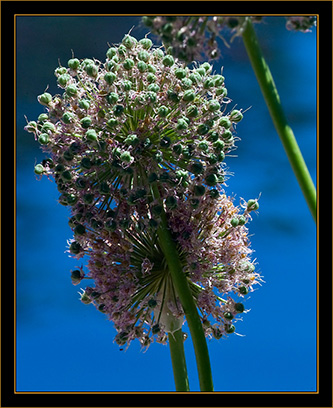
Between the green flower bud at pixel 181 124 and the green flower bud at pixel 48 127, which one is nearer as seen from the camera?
A: the green flower bud at pixel 181 124

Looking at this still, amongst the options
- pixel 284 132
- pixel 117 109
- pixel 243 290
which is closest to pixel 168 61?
pixel 117 109

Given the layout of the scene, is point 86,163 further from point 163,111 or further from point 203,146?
point 203,146

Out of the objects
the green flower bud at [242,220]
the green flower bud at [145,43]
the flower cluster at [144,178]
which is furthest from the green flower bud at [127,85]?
the green flower bud at [242,220]

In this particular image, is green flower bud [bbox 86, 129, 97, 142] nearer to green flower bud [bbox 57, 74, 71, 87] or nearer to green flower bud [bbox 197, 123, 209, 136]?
green flower bud [bbox 57, 74, 71, 87]

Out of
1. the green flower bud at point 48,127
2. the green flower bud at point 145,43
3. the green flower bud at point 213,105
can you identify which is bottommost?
the green flower bud at point 48,127

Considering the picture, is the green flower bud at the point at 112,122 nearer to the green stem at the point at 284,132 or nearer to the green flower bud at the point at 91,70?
the green flower bud at the point at 91,70

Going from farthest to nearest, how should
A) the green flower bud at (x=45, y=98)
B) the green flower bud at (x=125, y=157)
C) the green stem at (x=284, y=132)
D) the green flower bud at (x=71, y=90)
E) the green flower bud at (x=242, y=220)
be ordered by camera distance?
the green flower bud at (x=242, y=220)
the green flower bud at (x=45, y=98)
the green flower bud at (x=71, y=90)
the green flower bud at (x=125, y=157)
the green stem at (x=284, y=132)

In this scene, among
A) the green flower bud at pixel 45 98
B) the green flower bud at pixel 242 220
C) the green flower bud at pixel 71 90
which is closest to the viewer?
the green flower bud at pixel 71 90

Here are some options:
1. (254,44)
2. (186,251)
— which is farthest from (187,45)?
(186,251)

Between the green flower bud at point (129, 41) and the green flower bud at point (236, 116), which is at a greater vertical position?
the green flower bud at point (129, 41)

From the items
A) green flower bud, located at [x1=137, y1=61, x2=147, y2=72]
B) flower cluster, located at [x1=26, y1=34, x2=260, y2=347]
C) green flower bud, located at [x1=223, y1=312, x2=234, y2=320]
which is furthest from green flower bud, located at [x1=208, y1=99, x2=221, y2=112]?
green flower bud, located at [x1=223, y1=312, x2=234, y2=320]
